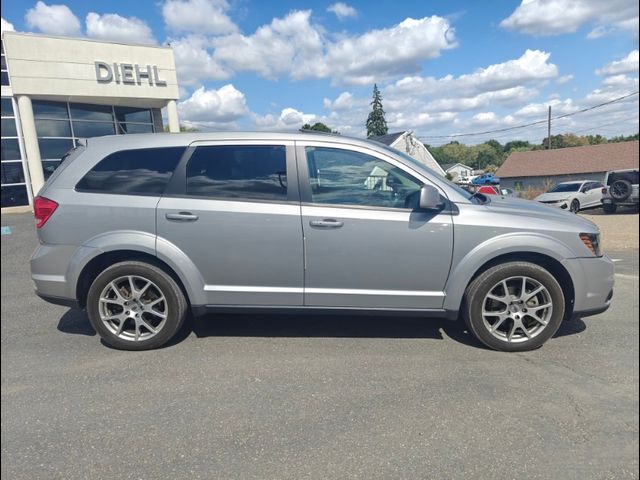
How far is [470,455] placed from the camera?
2.25 metres

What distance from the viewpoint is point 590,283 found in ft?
11.0

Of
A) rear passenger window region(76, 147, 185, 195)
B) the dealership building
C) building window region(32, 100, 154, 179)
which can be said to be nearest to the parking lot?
rear passenger window region(76, 147, 185, 195)

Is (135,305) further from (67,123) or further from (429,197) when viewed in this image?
(67,123)

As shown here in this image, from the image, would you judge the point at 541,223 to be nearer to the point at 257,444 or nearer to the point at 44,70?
the point at 257,444

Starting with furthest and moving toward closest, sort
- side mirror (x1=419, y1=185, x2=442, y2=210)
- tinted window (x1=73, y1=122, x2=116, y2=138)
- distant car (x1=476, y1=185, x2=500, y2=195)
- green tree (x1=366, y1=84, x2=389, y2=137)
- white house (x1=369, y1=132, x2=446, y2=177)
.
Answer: green tree (x1=366, y1=84, x2=389, y2=137), white house (x1=369, y1=132, x2=446, y2=177), tinted window (x1=73, y1=122, x2=116, y2=138), distant car (x1=476, y1=185, x2=500, y2=195), side mirror (x1=419, y1=185, x2=442, y2=210)

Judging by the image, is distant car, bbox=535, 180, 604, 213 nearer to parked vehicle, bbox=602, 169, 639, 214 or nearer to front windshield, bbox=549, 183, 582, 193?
front windshield, bbox=549, 183, 582, 193

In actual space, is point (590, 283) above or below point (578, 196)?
above

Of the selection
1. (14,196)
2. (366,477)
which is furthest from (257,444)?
(14,196)

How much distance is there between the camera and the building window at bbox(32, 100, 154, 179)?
19203mm

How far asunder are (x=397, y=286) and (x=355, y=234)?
1.93 feet

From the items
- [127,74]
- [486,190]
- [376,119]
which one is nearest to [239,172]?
[486,190]

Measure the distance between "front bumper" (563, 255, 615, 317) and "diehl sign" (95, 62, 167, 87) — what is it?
22.5 m

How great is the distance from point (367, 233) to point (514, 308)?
1.43 meters

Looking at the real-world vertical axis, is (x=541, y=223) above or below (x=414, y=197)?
below
